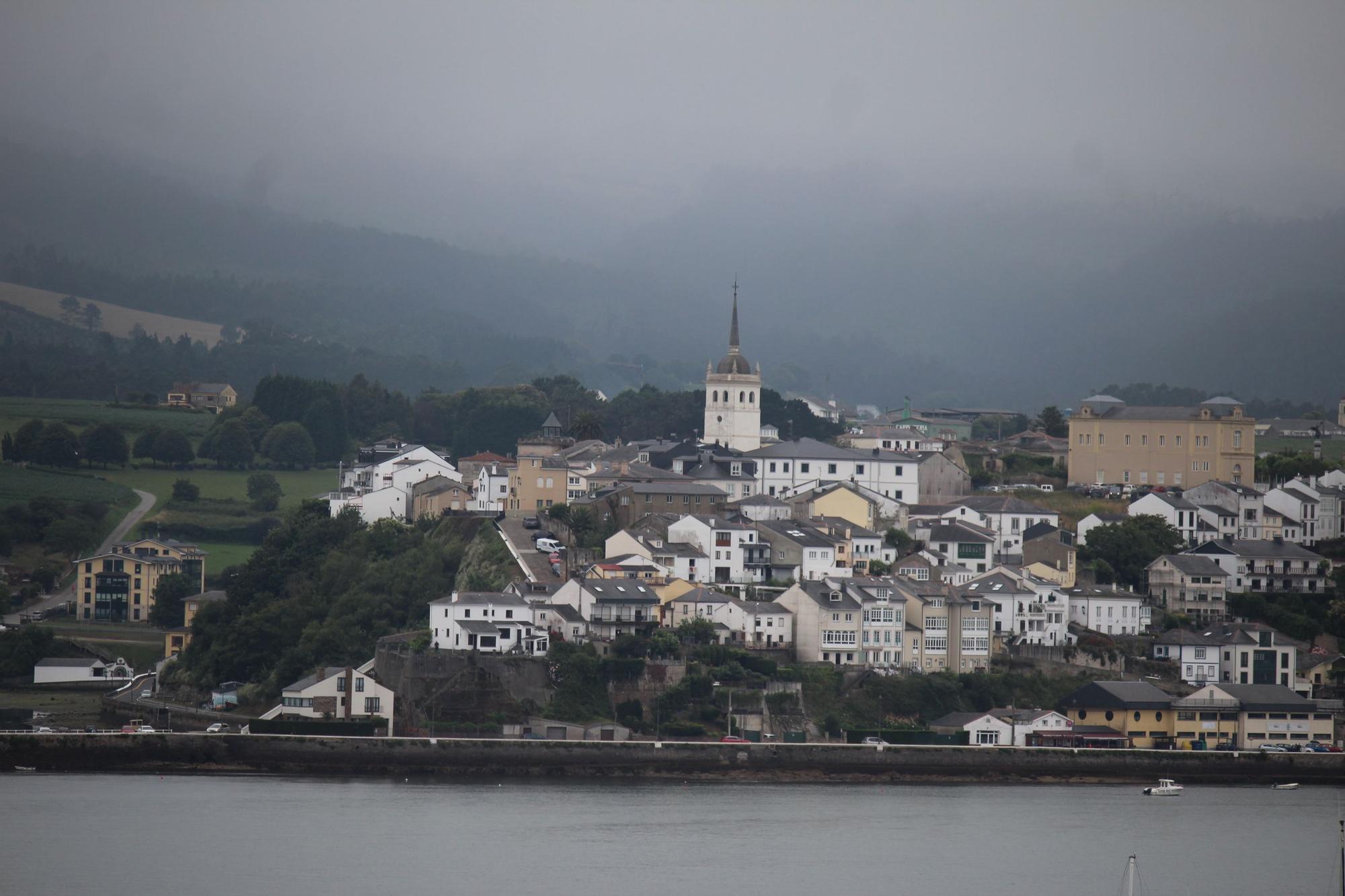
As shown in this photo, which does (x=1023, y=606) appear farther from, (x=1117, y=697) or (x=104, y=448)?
(x=104, y=448)

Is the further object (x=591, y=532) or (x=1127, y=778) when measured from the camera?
(x=591, y=532)

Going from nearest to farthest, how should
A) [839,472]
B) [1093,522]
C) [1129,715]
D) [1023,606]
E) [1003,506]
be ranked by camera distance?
[1129,715]
[1023,606]
[1003,506]
[1093,522]
[839,472]

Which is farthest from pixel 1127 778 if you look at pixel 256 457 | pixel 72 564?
pixel 256 457

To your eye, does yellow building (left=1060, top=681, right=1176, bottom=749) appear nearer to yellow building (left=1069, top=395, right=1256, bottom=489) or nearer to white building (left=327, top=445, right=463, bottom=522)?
yellow building (left=1069, top=395, right=1256, bottom=489)

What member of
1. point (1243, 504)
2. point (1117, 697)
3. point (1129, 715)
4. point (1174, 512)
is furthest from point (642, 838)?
point (1243, 504)

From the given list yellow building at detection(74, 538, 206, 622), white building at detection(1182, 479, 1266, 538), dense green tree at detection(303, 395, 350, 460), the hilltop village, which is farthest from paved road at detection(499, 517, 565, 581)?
dense green tree at detection(303, 395, 350, 460)

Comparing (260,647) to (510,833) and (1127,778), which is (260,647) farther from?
(1127,778)

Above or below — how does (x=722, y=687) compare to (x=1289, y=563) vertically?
below
